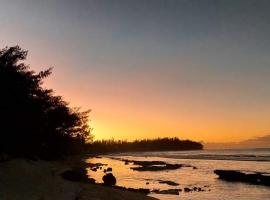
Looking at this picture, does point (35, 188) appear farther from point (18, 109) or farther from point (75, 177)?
point (75, 177)

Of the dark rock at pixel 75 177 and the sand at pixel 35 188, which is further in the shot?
the dark rock at pixel 75 177

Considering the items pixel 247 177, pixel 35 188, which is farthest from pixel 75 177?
pixel 247 177

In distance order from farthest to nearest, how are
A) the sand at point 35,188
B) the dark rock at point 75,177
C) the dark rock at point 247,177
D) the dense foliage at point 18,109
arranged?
the dark rock at point 247,177
the dark rock at point 75,177
the dense foliage at point 18,109
the sand at point 35,188

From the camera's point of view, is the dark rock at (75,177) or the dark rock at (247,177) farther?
the dark rock at (247,177)

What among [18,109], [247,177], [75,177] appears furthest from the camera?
[247,177]

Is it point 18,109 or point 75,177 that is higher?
point 18,109

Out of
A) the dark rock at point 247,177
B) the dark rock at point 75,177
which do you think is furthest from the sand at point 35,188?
the dark rock at point 247,177

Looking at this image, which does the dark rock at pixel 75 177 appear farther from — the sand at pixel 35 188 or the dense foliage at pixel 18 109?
the sand at pixel 35 188

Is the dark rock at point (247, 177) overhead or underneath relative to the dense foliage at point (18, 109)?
underneath

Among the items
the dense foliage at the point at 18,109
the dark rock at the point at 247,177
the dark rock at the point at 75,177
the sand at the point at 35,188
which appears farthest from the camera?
the dark rock at the point at 247,177

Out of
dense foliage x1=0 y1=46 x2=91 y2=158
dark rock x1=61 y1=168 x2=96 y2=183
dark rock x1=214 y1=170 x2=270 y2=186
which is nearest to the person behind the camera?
dense foliage x1=0 y1=46 x2=91 y2=158

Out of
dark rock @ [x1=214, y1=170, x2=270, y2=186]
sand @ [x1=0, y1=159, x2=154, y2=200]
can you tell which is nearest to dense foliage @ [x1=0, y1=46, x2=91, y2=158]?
sand @ [x1=0, y1=159, x2=154, y2=200]

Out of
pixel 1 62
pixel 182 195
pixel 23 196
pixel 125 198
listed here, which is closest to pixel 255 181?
pixel 182 195

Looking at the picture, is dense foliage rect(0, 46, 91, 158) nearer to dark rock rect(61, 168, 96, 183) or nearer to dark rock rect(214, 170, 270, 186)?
dark rock rect(61, 168, 96, 183)
